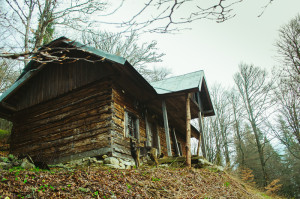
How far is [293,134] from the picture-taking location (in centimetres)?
1486

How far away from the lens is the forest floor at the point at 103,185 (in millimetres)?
3734

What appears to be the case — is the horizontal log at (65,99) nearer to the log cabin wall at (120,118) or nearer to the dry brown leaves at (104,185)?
the log cabin wall at (120,118)

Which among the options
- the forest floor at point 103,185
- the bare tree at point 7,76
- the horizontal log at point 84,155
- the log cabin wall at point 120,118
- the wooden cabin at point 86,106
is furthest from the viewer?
the bare tree at point 7,76

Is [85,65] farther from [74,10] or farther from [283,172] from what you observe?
[283,172]

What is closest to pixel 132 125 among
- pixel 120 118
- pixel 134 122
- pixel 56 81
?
pixel 134 122

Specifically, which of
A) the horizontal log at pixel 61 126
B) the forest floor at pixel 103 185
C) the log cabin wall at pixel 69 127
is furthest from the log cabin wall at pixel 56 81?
the forest floor at pixel 103 185

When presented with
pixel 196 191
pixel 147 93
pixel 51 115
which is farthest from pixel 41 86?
pixel 196 191

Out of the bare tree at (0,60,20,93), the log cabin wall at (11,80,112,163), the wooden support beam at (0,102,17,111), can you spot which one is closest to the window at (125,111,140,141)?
the log cabin wall at (11,80,112,163)

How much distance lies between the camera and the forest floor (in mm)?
3734

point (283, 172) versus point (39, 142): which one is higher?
point (39, 142)

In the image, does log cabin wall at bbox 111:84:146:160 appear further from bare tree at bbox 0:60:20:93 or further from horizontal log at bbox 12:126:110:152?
bare tree at bbox 0:60:20:93

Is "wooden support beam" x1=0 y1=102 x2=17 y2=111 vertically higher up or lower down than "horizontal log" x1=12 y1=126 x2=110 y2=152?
higher up

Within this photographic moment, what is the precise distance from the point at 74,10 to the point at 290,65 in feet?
47.9

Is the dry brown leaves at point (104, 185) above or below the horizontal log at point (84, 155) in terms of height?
below
